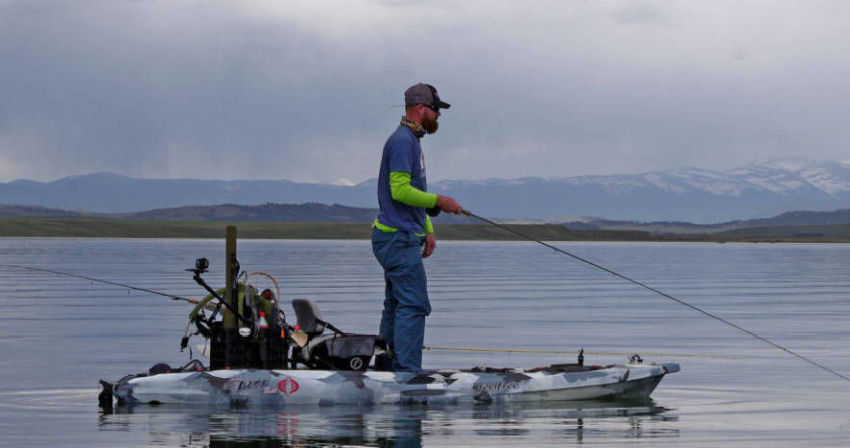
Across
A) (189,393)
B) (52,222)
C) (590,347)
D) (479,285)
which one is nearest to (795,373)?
(590,347)

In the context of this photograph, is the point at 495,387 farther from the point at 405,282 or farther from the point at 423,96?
the point at 423,96

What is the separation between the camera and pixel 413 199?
1098 cm

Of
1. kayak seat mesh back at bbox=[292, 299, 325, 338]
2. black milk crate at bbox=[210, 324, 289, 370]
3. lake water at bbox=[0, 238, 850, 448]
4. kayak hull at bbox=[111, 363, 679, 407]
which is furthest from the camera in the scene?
kayak seat mesh back at bbox=[292, 299, 325, 338]

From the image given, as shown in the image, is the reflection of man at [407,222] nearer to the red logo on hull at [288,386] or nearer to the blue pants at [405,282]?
the blue pants at [405,282]

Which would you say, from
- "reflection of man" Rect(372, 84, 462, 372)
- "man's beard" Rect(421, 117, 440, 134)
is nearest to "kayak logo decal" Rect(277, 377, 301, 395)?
"reflection of man" Rect(372, 84, 462, 372)

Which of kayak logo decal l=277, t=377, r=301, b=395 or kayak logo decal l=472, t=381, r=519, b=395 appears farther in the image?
kayak logo decal l=472, t=381, r=519, b=395

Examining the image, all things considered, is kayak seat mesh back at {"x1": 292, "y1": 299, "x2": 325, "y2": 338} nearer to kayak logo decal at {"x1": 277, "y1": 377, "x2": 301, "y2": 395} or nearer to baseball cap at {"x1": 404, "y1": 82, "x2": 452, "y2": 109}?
kayak logo decal at {"x1": 277, "y1": 377, "x2": 301, "y2": 395}

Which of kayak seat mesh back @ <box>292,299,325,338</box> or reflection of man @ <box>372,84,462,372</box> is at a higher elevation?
reflection of man @ <box>372,84,462,372</box>

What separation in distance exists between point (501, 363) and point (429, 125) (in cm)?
411

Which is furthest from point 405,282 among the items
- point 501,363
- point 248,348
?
point 501,363

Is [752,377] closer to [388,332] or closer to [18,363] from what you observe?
[388,332]

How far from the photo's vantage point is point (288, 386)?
36.4ft

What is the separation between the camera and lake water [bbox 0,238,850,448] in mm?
9742

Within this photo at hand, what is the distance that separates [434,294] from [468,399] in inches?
720
